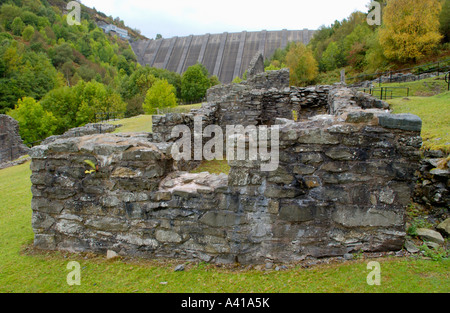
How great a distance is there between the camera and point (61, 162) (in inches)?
193

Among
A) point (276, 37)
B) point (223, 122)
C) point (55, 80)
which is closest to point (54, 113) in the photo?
point (55, 80)

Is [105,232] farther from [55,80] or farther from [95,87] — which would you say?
[55,80]

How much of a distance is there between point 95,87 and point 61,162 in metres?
50.3

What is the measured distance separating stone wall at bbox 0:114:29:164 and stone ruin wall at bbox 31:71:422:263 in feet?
83.9

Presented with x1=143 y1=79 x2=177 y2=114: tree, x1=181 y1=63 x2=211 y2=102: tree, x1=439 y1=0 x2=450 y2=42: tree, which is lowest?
x1=143 y1=79 x2=177 y2=114: tree

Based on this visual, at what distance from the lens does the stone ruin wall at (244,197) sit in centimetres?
A: 398

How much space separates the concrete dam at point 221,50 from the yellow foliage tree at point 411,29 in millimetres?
63016

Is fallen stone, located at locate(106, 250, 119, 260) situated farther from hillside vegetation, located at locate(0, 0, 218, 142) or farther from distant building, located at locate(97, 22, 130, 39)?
distant building, located at locate(97, 22, 130, 39)

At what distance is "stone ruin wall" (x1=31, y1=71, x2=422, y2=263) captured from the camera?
3977mm

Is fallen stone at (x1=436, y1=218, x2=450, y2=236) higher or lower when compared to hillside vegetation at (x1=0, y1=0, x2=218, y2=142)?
lower

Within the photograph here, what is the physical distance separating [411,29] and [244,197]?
30.9 meters

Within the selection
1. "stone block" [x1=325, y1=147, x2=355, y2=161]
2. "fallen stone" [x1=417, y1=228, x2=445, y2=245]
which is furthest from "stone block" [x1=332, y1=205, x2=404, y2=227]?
"stone block" [x1=325, y1=147, x2=355, y2=161]

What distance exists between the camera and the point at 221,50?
324ft

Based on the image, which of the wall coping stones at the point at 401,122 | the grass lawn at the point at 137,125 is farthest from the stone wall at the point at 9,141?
the wall coping stones at the point at 401,122
